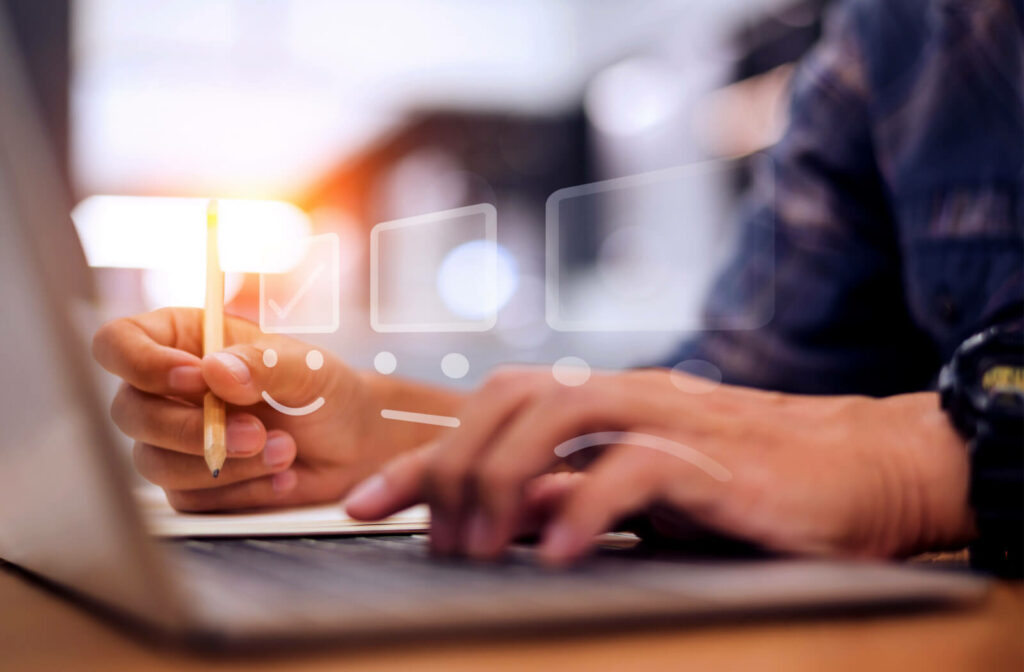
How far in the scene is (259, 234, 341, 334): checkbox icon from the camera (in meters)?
0.26

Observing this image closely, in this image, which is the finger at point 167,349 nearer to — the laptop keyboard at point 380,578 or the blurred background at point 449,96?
the laptop keyboard at point 380,578

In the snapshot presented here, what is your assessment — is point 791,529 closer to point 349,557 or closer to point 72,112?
point 349,557

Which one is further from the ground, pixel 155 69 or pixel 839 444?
pixel 155 69

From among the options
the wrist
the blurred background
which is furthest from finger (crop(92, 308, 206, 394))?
the blurred background

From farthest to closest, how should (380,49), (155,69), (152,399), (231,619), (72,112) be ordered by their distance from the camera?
(380,49), (155,69), (72,112), (152,399), (231,619)

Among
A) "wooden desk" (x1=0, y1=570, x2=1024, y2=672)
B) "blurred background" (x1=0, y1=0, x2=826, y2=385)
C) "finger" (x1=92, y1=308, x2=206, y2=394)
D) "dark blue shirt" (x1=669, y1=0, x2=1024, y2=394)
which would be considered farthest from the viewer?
"blurred background" (x1=0, y1=0, x2=826, y2=385)

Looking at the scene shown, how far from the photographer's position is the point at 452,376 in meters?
0.29

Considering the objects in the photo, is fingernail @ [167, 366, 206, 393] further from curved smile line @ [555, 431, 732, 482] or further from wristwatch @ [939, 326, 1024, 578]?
wristwatch @ [939, 326, 1024, 578]

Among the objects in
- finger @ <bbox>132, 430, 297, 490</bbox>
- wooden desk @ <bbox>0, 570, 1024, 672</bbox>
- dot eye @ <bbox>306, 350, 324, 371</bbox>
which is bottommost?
wooden desk @ <bbox>0, 570, 1024, 672</bbox>

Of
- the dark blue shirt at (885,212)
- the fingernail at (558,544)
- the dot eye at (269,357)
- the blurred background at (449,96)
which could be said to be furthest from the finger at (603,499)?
the blurred background at (449,96)

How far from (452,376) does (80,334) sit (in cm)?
15

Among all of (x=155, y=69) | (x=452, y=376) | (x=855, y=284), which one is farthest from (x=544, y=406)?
(x=155, y=69)

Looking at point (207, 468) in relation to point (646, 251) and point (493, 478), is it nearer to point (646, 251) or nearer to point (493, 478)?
point (493, 478)

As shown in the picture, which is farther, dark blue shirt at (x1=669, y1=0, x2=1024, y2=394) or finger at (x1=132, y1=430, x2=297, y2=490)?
dark blue shirt at (x1=669, y1=0, x2=1024, y2=394)
